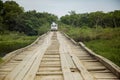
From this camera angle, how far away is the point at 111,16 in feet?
164

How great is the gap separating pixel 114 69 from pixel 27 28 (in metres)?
37.6

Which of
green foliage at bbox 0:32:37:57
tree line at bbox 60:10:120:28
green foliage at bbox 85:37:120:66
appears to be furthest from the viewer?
tree line at bbox 60:10:120:28

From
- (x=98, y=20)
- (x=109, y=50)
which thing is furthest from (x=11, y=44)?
(x=98, y=20)

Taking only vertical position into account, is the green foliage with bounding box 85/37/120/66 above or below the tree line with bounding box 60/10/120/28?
below

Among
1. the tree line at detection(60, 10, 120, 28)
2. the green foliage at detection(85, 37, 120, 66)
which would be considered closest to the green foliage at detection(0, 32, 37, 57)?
the green foliage at detection(85, 37, 120, 66)

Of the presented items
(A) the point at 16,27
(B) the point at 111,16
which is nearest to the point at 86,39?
(A) the point at 16,27

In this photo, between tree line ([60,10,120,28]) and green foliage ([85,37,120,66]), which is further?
tree line ([60,10,120,28])

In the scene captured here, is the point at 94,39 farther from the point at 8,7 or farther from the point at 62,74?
the point at 8,7

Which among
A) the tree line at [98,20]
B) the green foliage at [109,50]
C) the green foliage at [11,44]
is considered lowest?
the green foliage at [11,44]

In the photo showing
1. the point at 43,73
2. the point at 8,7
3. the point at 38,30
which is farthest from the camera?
the point at 8,7

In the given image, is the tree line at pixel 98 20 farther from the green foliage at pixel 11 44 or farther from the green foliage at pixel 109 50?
the green foliage at pixel 109 50

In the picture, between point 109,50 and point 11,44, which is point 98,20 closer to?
point 11,44

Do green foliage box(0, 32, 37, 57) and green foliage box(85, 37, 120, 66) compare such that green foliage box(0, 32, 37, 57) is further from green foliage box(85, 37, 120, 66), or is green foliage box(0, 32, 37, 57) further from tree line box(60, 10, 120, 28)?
tree line box(60, 10, 120, 28)

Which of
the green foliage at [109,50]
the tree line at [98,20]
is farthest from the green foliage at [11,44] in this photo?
the tree line at [98,20]
